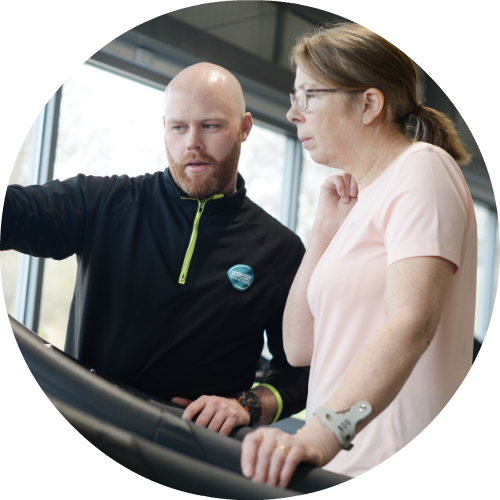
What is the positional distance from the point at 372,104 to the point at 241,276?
0.52 meters

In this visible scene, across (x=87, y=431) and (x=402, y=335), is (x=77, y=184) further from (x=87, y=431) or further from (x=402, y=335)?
(x=402, y=335)

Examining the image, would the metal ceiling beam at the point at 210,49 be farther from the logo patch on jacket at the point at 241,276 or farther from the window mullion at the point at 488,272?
the window mullion at the point at 488,272

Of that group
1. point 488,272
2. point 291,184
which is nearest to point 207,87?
point 291,184

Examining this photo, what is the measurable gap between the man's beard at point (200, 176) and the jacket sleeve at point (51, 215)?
0.19 m

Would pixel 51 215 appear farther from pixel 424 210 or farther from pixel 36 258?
pixel 36 258

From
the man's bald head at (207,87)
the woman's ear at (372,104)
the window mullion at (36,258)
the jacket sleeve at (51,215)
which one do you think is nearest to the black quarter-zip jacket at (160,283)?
the jacket sleeve at (51,215)

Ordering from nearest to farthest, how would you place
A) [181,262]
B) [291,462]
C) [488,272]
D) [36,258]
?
[291,462], [181,262], [36,258], [488,272]

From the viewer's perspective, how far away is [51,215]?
115cm

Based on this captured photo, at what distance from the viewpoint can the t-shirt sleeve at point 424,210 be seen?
2.13 ft

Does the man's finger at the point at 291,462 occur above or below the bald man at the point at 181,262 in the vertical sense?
below

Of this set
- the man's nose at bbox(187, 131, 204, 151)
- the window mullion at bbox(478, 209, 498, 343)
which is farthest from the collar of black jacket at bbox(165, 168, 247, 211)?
the window mullion at bbox(478, 209, 498, 343)

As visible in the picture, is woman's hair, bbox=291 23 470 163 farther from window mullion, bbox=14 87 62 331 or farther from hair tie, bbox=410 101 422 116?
window mullion, bbox=14 87 62 331

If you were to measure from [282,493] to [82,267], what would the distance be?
822mm

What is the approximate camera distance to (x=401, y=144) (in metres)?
0.88
